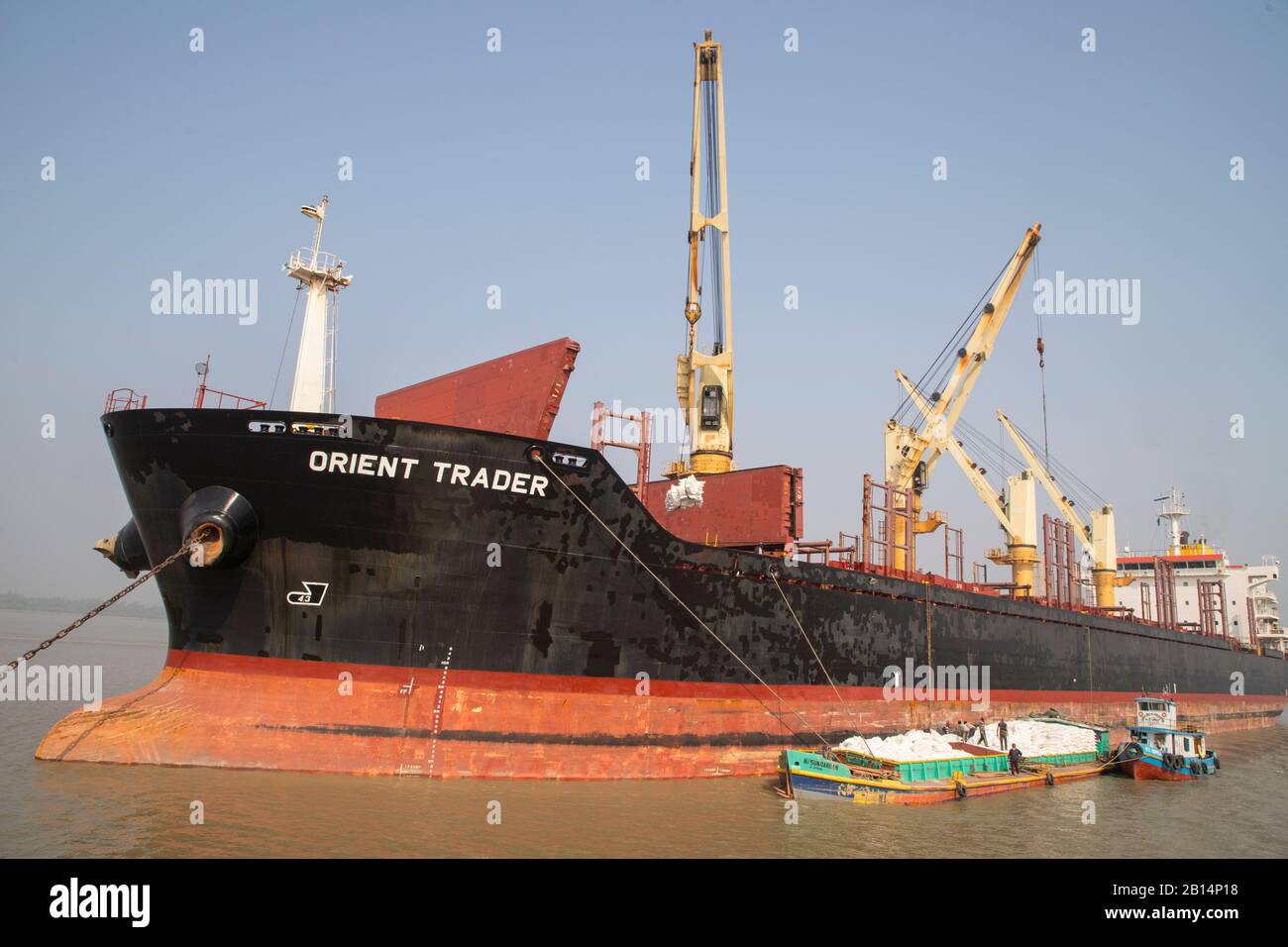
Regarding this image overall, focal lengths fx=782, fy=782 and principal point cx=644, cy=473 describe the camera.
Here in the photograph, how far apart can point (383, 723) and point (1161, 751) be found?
2048 cm

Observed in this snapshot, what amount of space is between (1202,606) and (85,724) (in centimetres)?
5621

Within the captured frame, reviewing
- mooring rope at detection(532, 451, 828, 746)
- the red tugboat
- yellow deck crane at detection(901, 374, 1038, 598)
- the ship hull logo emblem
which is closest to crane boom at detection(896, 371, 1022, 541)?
yellow deck crane at detection(901, 374, 1038, 598)

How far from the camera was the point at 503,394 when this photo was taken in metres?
16.2

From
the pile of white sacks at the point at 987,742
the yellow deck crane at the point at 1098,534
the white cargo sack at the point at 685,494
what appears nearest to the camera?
the pile of white sacks at the point at 987,742

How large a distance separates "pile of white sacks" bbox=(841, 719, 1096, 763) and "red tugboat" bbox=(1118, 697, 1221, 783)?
1094 millimetres

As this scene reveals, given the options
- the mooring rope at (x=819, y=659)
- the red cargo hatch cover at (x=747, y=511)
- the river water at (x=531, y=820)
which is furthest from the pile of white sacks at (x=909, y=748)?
the red cargo hatch cover at (x=747, y=511)

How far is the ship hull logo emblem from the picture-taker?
1372 cm

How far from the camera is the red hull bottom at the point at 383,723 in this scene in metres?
13.3

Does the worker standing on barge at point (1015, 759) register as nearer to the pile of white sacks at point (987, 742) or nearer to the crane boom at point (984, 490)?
the pile of white sacks at point (987, 742)

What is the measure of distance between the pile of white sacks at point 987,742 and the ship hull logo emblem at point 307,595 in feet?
36.0

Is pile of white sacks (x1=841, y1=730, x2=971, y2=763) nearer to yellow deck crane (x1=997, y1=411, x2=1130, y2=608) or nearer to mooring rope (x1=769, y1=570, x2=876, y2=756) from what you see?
mooring rope (x1=769, y1=570, x2=876, y2=756)

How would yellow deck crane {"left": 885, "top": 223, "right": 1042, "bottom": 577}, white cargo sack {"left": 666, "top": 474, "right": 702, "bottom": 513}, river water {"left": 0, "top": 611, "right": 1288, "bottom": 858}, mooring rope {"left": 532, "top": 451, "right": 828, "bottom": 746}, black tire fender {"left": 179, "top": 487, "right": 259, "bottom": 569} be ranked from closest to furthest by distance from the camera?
1. river water {"left": 0, "top": 611, "right": 1288, "bottom": 858}
2. black tire fender {"left": 179, "top": 487, "right": 259, "bottom": 569}
3. mooring rope {"left": 532, "top": 451, "right": 828, "bottom": 746}
4. white cargo sack {"left": 666, "top": 474, "right": 702, "bottom": 513}
5. yellow deck crane {"left": 885, "top": 223, "right": 1042, "bottom": 577}

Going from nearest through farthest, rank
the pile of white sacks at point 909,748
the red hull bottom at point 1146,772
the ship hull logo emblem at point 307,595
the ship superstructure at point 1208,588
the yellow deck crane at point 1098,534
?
1. the ship hull logo emblem at point 307,595
2. the pile of white sacks at point 909,748
3. the red hull bottom at point 1146,772
4. the yellow deck crane at point 1098,534
5. the ship superstructure at point 1208,588

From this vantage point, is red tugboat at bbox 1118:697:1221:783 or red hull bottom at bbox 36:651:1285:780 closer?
red hull bottom at bbox 36:651:1285:780
